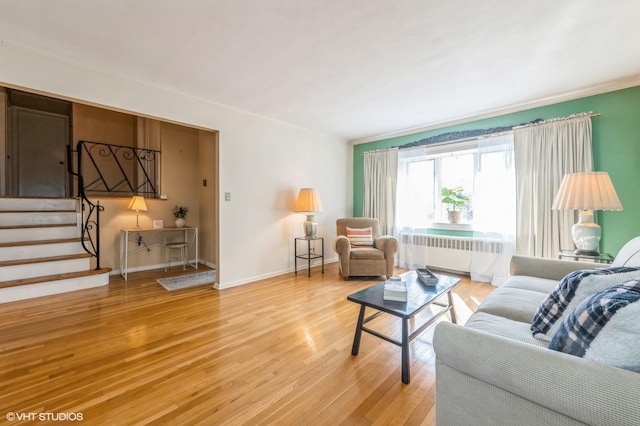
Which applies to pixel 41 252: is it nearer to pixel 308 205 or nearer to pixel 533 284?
pixel 308 205

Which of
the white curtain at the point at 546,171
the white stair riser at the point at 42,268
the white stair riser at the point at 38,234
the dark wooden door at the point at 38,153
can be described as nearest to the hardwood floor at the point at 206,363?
the white stair riser at the point at 42,268

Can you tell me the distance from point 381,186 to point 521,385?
4.11 m

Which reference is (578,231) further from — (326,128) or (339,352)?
(326,128)

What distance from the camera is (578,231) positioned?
255 cm

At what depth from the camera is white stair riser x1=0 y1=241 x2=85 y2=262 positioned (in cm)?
317

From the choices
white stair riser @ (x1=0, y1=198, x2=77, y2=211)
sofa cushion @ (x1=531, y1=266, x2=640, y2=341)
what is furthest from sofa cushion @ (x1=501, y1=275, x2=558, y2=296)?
white stair riser @ (x1=0, y1=198, x2=77, y2=211)

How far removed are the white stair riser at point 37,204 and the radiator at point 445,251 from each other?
18.1 ft

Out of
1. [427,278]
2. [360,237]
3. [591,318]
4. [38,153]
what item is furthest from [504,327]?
[38,153]

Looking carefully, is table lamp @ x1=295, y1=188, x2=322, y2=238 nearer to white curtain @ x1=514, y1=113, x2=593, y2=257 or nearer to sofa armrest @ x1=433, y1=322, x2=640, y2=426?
white curtain @ x1=514, y1=113, x2=593, y2=257

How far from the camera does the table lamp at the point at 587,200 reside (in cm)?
229

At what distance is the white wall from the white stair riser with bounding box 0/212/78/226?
8.00ft

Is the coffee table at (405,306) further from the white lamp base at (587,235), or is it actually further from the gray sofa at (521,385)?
the white lamp base at (587,235)

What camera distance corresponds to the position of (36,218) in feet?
12.3
